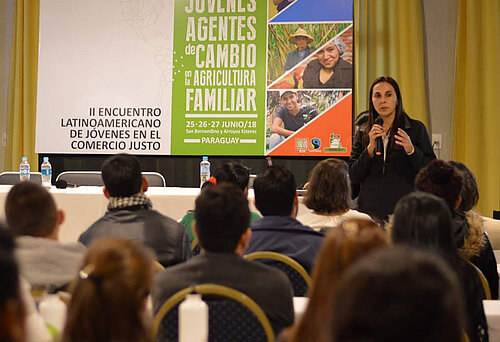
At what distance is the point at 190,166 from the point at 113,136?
757mm

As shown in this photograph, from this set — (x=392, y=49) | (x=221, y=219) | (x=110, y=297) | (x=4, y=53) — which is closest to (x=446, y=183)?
(x=221, y=219)

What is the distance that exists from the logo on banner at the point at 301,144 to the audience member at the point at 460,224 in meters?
3.05

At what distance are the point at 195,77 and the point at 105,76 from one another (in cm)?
83

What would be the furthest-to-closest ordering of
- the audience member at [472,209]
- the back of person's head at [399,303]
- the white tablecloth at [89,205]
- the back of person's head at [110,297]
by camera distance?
1. the white tablecloth at [89,205]
2. the audience member at [472,209]
3. the back of person's head at [110,297]
4. the back of person's head at [399,303]

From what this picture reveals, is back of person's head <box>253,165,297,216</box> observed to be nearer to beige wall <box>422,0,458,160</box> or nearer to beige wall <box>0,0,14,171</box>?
beige wall <box>422,0,458,160</box>

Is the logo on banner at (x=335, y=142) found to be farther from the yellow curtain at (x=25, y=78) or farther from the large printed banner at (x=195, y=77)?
the yellow curtain at (x=25, y=78)

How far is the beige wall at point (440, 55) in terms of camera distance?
575 centimetres

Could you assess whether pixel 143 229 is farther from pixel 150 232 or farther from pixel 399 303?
pixel 399 303

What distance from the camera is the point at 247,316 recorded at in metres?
1.58

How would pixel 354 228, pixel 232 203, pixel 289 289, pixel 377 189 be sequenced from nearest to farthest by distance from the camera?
pixel 354 228 → pixel 289 289 → pixel 232 203 → pixel 377 189

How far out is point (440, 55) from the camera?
5.77 m

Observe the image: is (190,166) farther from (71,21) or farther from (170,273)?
(170,273)

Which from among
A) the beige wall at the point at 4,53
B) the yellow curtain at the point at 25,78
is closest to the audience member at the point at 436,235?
the yellow curtain at the point at 25,78

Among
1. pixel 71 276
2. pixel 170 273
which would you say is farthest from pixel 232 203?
pixel 71 276
